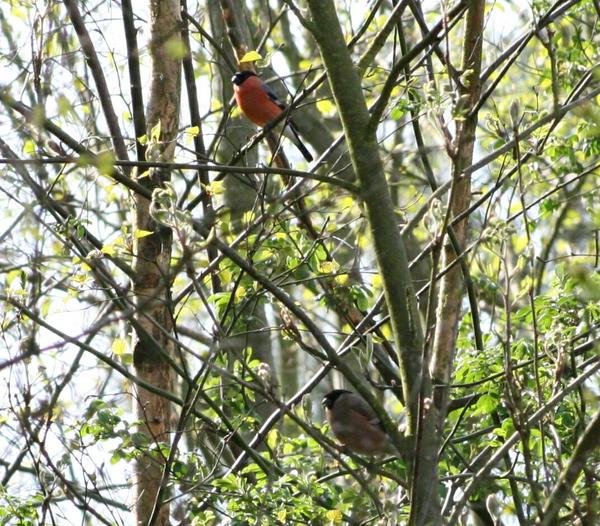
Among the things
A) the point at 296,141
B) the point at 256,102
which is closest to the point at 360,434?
the point at 256,102

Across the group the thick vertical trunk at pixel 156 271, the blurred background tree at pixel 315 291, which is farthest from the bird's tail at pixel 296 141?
the thick vertical trunk at pixel 156 271

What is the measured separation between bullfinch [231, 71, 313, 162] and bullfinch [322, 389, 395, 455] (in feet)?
7.15

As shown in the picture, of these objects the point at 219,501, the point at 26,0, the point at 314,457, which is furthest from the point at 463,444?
the point at 26,0

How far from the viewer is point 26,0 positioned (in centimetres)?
570

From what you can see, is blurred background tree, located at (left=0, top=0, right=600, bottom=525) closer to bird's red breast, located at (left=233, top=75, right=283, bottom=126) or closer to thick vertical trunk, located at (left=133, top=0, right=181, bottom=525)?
thick vertical trunk, located at (left=133, top=0, right=181, bottom=525)

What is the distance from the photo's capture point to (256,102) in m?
7.13

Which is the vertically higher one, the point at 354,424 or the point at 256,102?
the point at 256,102

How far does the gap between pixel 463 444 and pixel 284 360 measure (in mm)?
4567

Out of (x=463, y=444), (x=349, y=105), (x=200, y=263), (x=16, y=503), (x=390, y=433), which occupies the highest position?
(x=200, y=263)

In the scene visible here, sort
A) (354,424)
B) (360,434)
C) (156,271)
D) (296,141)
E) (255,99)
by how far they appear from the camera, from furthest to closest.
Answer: (296,141), (255,99), (354,424), (360,434), (156,271)

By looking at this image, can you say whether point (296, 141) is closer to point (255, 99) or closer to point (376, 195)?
point (255, 99)

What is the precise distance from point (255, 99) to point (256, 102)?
3cm

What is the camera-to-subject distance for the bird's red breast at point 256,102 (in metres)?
7.09

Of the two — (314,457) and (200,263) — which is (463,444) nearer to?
(314,457)
